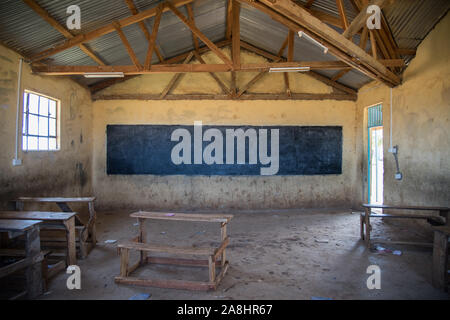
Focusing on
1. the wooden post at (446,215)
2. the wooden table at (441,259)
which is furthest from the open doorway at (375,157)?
the wooden table at (441,259)

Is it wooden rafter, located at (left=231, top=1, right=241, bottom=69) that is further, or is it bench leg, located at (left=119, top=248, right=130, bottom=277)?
wooden rafter, located at (left=231, top=1, right=241, bottom=69)

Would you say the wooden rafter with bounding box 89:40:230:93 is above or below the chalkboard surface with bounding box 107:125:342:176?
above

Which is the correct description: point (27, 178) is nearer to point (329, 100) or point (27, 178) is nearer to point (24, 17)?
point (24, 17)

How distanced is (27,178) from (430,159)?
6.93 metres

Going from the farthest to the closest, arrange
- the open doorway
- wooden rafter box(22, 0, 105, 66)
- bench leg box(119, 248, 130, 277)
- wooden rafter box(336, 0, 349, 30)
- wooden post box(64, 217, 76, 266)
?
1. the open doorway
2. wooden rafter box(22, 0, 105, 66)
3. wooden rafter box(336, 0, 349, 30)
4. wooden post box(64, 217, 76, 266)
5. bench leg box(119, 248, 130, 277)

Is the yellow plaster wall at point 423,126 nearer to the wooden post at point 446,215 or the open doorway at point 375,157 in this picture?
the wooden post at point 446,215

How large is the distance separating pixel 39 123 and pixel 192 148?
3.29 meters

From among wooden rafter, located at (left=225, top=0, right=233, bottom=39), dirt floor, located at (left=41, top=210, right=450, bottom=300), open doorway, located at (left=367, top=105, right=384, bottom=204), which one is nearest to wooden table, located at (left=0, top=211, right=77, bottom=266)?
dirt floor, located at (left=41, top=210, right=450, bottom=300)

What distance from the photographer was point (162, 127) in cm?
714

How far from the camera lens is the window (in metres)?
4.82

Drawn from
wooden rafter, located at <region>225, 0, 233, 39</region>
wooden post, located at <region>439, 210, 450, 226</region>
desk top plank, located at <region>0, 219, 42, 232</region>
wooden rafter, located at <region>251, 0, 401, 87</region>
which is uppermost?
wooden rafter, located at <region>225, 0, 233, 39</region>

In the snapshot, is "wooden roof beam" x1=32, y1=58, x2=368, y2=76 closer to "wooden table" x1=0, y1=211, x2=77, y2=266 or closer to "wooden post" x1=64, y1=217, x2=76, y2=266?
"wooden table" x1=0, y1=211, x2=77, y2=266

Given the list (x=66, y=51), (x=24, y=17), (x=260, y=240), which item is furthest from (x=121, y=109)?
(x=260, y=240)
